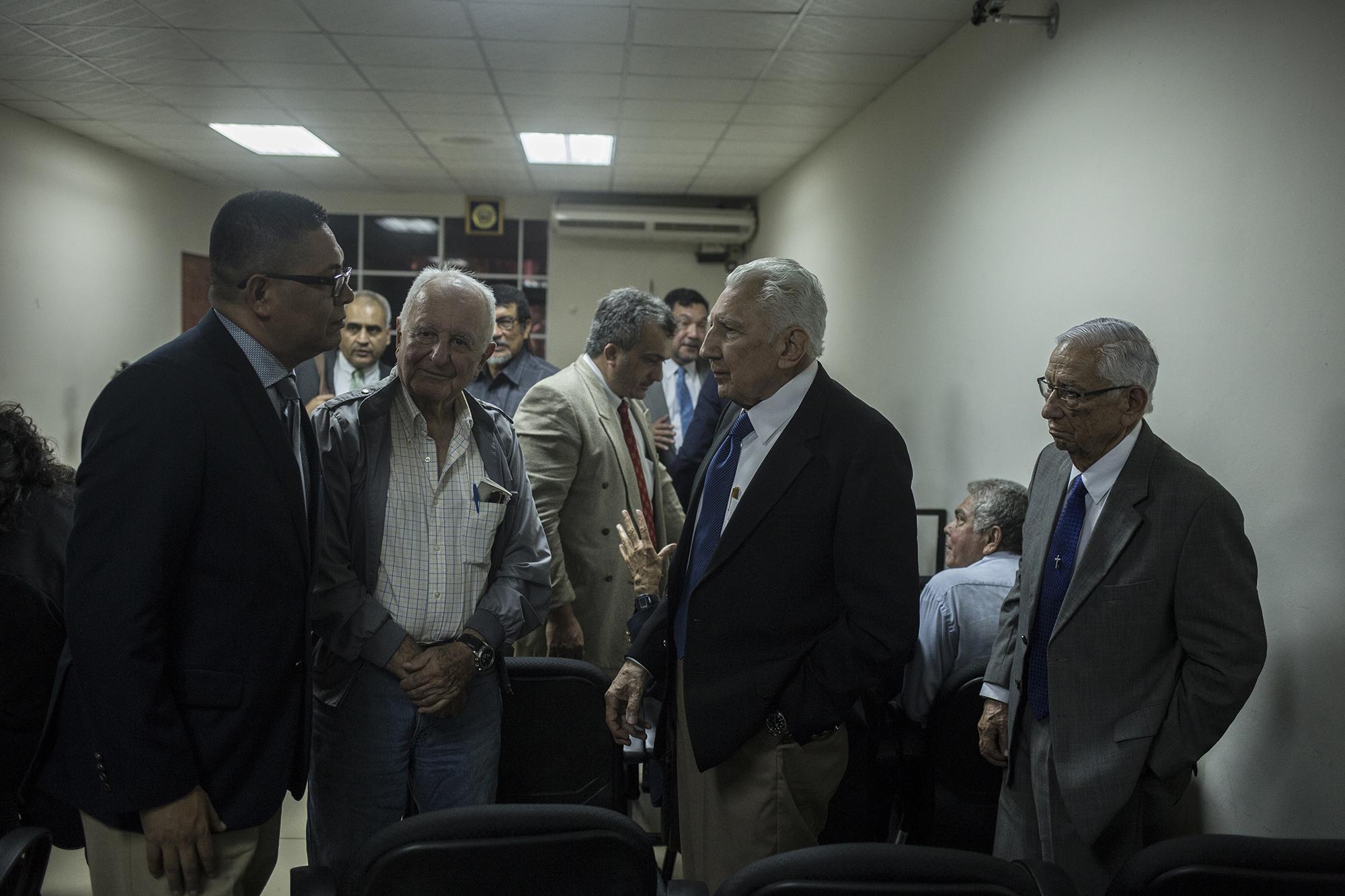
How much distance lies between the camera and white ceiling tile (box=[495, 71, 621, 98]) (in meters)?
5.08

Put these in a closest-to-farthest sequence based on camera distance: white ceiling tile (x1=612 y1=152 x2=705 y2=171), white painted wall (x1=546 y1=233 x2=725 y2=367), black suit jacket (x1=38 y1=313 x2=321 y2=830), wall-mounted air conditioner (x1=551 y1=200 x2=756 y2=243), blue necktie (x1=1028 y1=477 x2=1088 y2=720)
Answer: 1. black suit jacket (x1=38 y1=313 x2=321 y2=830)
2. blue necktie (x1=1028 y1=477 x2=1088 y2=720)
3. white ceiling tile (x1=612 y1=152 x2=705 y2=171)
4. wall-mounted air conditioner (x1=551 y1=200 x2=756 y2=243)
5. white painted wall (x1=546 y1=233 x2=725 y2=367)

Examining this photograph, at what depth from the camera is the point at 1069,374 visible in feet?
6.38

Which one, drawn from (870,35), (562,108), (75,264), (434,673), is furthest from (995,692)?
(75,264)

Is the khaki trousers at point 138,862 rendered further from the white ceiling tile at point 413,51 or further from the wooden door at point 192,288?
the wooden door at point 192,288

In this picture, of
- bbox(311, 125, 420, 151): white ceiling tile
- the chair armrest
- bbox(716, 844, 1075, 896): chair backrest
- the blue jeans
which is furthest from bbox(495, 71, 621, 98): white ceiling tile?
bbox(716, 844, 1075, 896): chair backrest

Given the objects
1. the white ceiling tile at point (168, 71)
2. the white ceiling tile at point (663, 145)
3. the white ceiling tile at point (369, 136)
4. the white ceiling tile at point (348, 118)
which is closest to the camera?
the white ceiling tile at point (168, 71)

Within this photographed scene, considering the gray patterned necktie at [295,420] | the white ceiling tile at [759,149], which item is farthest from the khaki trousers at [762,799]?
the white ceiling tile at [759,149]

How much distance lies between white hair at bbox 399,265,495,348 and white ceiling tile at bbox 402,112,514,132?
4.50m

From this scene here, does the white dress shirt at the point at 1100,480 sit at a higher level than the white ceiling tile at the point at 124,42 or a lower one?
lower

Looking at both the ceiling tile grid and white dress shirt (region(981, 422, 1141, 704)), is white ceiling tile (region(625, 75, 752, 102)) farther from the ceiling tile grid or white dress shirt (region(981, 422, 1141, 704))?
white dress shirt (region(981, 422, 1141, 704))

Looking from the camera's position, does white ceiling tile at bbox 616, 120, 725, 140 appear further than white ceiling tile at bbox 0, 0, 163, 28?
Yes

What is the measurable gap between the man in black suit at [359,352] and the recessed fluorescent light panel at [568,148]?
2.45 meters

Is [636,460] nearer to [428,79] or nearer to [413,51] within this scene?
[413,51]

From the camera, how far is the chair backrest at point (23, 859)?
1.40 meters
